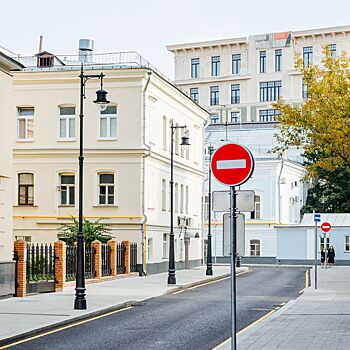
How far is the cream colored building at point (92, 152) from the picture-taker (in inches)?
1656

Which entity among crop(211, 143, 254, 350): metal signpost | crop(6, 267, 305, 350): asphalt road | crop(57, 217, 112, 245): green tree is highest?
crop(211, 143, 254, 350): metal signpost

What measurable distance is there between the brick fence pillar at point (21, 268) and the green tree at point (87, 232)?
11538mm

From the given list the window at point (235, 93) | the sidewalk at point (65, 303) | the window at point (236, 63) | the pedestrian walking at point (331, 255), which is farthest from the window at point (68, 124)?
the window at point (236, 63)

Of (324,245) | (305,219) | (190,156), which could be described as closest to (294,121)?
(190,156)

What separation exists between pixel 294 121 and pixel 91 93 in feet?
59.3

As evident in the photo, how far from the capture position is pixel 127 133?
4225cm

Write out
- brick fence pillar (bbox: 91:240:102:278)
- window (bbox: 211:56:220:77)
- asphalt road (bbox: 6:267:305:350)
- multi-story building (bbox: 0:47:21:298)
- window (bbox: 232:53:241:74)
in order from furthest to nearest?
window (bbox: 211:56:220:77), window (bbox: 232:53:241:74), brick fence pillar (bbox: 91:240:102:278), multi-story building (bbox: 0:47:21:298), asphalt road (bbox: 6:267:305:350)

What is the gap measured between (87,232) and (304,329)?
22.8 metres

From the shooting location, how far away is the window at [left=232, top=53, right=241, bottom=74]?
337 feet

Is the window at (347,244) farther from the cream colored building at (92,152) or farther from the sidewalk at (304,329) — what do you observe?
the sidewalk at (304,329)

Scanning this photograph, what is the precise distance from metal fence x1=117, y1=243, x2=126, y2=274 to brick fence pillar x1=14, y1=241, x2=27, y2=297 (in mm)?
12791

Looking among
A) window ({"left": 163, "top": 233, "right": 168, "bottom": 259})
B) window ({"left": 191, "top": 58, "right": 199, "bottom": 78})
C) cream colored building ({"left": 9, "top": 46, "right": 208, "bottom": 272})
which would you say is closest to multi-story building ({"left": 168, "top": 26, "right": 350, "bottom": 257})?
window ({"left": 191, "top": 58, "right": 199, "bottom": 78})

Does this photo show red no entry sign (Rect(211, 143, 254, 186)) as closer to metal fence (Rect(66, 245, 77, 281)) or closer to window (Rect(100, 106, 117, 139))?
metal fence (Rect(66, 245, 77, 281))

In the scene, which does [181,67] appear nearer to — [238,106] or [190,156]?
[238,106]
